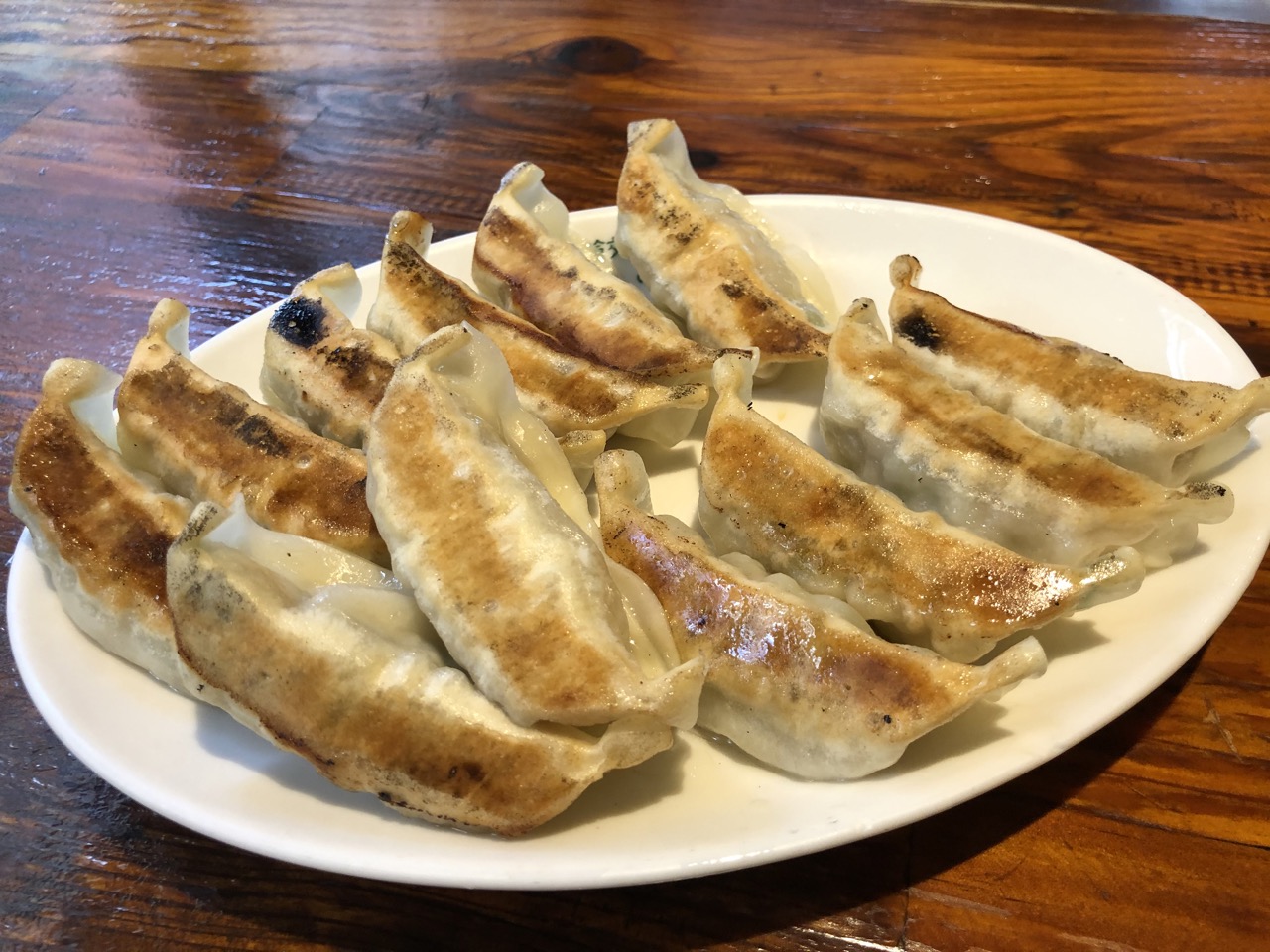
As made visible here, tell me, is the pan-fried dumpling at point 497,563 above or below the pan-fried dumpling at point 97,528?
above

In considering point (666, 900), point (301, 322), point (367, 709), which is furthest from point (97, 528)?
point (666, 900)

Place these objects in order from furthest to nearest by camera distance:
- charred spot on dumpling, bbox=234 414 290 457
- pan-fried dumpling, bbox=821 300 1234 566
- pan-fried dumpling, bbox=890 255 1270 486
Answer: charred spot on dumpling, bbox=234 414 290 457
pan-fried dumpling, bbox=890 255 1270 486
pan-fried dumpling, bbox=821 300 1234 566

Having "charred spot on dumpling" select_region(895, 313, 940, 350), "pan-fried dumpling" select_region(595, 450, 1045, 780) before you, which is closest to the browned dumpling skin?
"pan-fried dumpling" select_region(595, 450, 1045, 780)

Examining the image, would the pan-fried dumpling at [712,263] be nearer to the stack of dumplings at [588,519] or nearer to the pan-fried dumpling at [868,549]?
the stack of dumplings at [588,519]

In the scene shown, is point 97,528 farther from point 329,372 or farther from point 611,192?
point 611,192

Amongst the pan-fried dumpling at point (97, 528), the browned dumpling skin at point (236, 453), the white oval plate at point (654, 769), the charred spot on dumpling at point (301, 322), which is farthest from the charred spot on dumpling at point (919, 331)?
the pan-fried dumpling at point (97, 528)

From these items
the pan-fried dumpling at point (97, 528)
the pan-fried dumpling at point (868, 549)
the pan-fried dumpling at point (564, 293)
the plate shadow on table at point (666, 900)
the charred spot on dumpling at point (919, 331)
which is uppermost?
the charred spot on dumpling at point (919, 331)

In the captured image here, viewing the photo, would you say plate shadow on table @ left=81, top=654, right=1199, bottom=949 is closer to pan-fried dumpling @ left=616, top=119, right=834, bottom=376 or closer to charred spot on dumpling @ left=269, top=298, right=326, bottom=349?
pan-fried dumpling @ left=616, top=119, right=834, bottom=376
